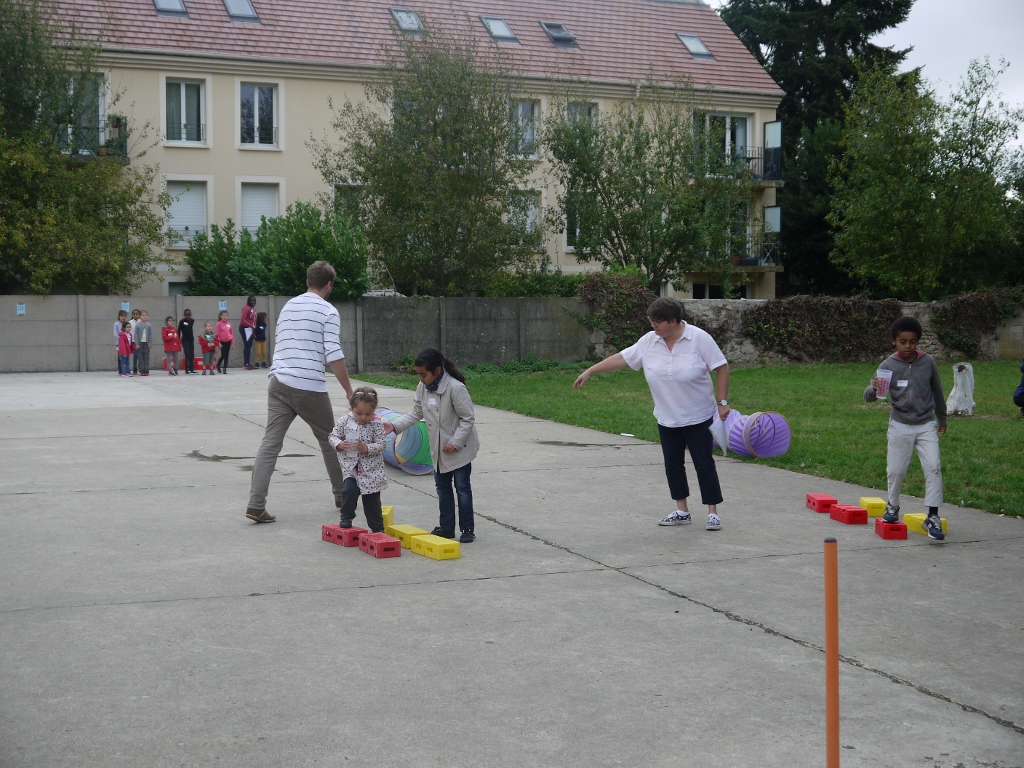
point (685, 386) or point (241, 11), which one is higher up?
point (241, 11)

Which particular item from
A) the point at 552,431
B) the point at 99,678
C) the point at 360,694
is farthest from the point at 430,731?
the point at 552,431

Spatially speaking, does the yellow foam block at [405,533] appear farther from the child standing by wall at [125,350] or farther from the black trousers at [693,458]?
the child standing by wall at [125,350]

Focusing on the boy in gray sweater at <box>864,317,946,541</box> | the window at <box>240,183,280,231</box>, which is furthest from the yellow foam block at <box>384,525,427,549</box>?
the window at <box>240,183,280,231</box>

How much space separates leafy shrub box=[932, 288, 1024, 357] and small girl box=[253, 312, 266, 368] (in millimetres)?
19017

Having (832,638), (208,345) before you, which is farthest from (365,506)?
(208,345)

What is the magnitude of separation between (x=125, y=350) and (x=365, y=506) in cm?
1944

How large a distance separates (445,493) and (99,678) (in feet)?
10.6

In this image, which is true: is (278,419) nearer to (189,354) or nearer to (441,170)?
(189,354)

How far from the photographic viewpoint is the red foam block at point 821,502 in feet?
28.5

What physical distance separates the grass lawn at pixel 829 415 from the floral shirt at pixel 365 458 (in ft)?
15.4

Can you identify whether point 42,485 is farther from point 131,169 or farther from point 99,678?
point 131,169

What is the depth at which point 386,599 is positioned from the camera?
20.2 ft

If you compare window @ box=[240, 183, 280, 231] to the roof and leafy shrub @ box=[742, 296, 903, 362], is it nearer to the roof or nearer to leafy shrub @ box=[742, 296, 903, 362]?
the roof

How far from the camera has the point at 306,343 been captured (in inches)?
325
